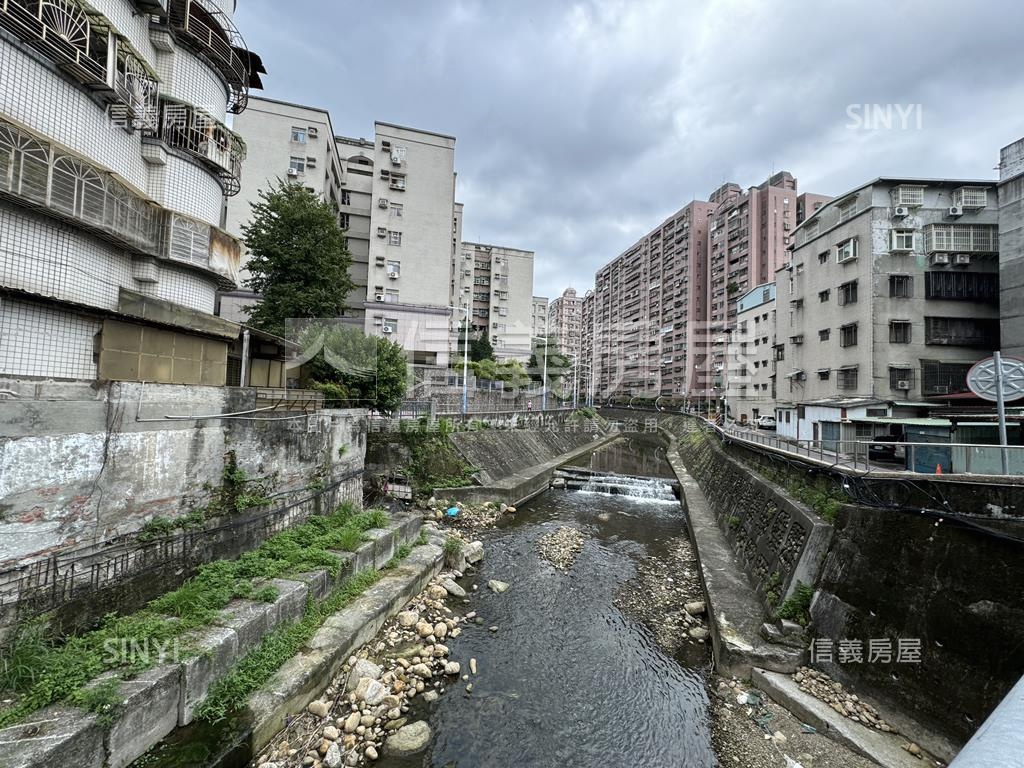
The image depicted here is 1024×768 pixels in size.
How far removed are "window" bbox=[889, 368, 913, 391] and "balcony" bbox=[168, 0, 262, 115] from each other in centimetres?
3183

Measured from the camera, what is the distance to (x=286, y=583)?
849 cm

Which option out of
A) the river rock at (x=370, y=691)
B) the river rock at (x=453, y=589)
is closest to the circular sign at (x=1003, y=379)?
the river rock at (x=453, y=589)

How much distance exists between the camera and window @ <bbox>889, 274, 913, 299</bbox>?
23.5m

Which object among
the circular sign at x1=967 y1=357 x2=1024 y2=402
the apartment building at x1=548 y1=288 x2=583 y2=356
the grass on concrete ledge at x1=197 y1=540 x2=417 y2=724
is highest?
the apartment building at x1=548 y1=288 x2=583 y2=356

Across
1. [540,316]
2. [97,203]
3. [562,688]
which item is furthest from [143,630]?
[540,316]

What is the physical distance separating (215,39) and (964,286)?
1345 inches

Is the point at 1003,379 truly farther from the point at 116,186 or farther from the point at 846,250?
the point at 846,250

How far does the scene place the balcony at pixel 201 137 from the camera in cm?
1138

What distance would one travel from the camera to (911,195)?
23.8m

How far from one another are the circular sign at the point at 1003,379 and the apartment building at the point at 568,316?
4424 inches

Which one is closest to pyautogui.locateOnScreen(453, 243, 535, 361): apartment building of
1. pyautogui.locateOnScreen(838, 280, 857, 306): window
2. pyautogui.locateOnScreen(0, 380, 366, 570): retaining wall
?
pyautogui.locateOnScreen(838, 280, 857, 306): window

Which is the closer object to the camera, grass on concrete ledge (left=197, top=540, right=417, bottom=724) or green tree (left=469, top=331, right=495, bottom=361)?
grass on concrete ledge (left=197, top=540, right=417, bottom=724)

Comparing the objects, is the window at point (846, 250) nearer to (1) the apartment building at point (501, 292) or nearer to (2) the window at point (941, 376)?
(2) the window at point (941, 376)

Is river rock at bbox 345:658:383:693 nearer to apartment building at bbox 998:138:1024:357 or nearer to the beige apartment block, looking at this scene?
the beige apartment block
